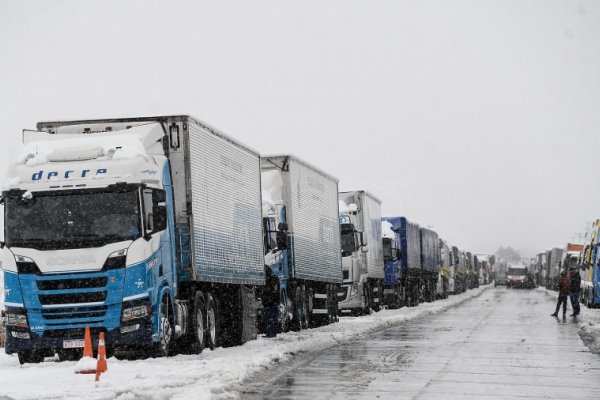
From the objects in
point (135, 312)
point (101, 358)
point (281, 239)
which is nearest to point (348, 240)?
point (281, 239)

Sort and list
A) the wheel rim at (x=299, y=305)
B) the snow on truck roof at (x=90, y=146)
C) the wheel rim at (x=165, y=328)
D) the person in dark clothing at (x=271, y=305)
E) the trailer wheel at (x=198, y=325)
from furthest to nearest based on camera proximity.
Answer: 1. the wheel rim at (x=299, y=305)
2. the person in dark clothing at (x=271, y=305)
3. the trailer wheel at (x=198, y=325)
4. the wheel rim at (x=165, y=328)
5. the snow on truck roof at (x=90, y=146)

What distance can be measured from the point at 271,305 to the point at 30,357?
8.17m

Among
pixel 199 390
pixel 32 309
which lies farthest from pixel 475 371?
pixel 32 309

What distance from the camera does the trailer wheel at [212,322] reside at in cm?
1903

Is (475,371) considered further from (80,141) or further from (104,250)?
(80,141)

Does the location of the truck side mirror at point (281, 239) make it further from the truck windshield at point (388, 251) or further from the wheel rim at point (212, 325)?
the truck windshield at point (388, 251)

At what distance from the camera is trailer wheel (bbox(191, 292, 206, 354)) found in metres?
18.0

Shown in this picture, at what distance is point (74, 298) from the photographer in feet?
52.7

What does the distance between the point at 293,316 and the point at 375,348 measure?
6.17 metres

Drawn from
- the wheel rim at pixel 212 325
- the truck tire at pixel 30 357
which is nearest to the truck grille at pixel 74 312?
the truck tire at pixel 30 357

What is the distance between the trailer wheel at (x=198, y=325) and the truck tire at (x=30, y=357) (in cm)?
250

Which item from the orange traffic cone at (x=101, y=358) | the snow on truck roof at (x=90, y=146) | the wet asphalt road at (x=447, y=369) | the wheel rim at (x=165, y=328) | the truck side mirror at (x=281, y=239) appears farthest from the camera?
the truck side mirror at (x=281, y=239)

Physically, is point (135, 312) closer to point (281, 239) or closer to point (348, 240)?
point (281, 239)

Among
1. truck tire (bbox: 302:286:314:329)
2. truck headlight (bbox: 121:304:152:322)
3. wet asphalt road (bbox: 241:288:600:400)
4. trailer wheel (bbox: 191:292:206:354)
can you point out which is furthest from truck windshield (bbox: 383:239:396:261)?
truck headlight (bbox: 121:304:152:322)
